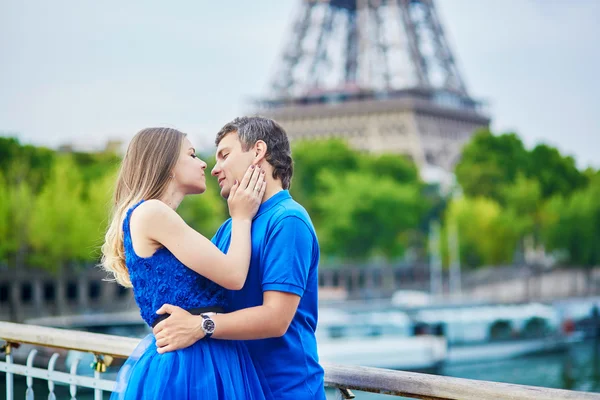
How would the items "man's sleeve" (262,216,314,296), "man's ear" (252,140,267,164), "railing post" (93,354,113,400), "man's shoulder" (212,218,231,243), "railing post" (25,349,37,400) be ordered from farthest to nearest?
"railing post" (25,349,37,400) → "railing post" (93,354,113,400) → "man's shoulder" (212,218,231,243) → "man's ear" (252,140,267,164) → "man's sleeve" (262,216,314,296)

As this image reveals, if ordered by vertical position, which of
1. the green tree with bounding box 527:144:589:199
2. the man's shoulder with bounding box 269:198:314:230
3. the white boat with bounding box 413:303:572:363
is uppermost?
the green tree with bounding box 527:144:589:199

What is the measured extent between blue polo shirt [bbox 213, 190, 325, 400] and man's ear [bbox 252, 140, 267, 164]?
13cm

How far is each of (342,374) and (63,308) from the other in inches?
1279

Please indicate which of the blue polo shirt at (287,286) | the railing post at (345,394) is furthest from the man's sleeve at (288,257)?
the railing post at (345,394)

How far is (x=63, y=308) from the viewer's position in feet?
113

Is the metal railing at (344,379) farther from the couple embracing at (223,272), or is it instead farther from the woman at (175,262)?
the woman at (175,262)

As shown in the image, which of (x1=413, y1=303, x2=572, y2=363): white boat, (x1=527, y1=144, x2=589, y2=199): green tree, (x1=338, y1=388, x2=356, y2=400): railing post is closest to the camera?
(x1=338, y1=388, x2=356, y2=400): railing post

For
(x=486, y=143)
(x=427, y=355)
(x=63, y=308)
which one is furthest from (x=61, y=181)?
(x=486, y=143)

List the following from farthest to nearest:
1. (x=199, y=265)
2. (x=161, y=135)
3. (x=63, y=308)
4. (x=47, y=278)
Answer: (x=47, y=278) → (x=63, y=308) → (x=161, y=135) → (x=199, y=265)

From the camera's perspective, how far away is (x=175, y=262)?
2834 mm

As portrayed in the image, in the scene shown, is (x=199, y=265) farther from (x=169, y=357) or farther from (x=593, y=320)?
(x=593, y=320)

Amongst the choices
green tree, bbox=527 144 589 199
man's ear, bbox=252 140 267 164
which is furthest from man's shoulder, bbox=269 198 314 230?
green tree, bbox=527 144 589 199

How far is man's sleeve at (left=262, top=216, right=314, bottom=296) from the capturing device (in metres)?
2.77

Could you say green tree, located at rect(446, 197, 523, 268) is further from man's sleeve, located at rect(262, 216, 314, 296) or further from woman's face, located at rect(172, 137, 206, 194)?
man's sleeve, located at rect(262, 216, 314, 296)
